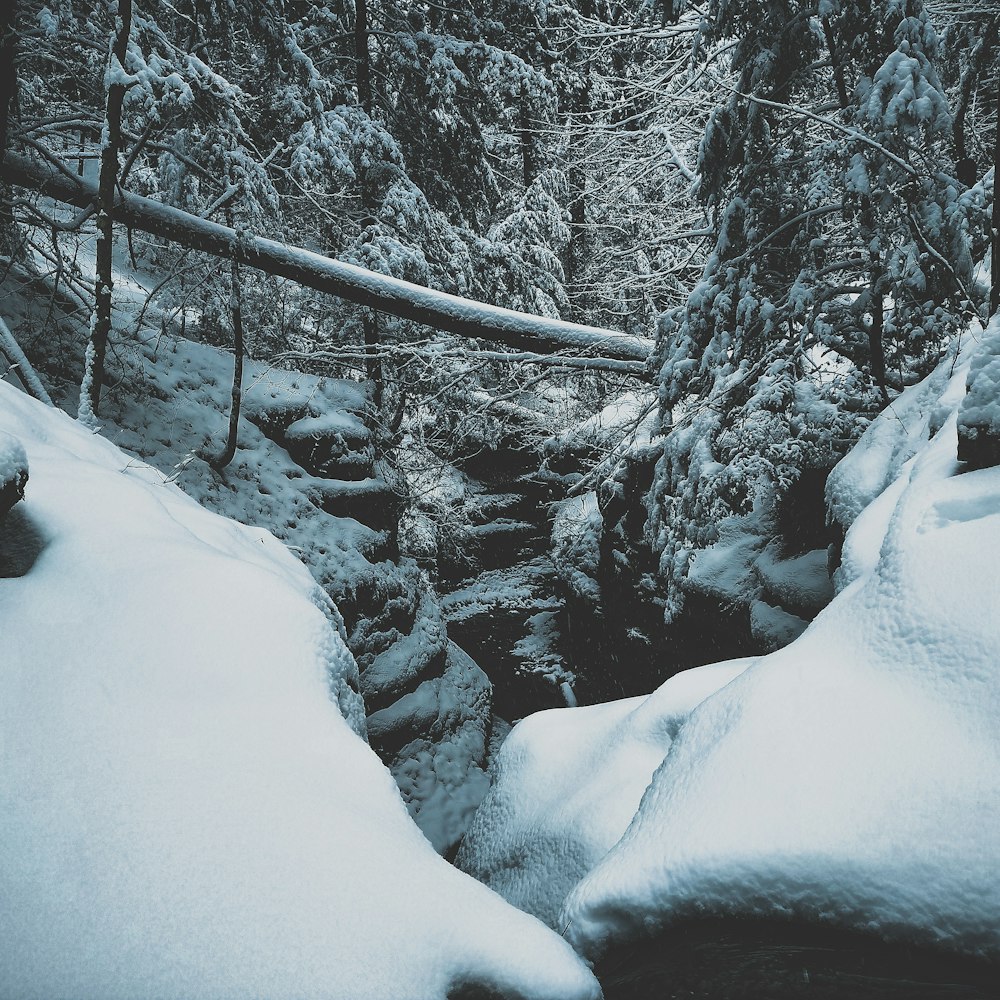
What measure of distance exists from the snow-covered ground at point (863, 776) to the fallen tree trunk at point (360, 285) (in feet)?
13.8

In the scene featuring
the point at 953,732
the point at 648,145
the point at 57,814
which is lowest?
the point at 57,814

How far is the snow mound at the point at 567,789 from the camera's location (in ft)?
10.1

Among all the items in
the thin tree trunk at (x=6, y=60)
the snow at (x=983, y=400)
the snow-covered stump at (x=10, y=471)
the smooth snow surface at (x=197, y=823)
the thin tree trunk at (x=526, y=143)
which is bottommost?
the smooth snow surface at (x=197, y=823)

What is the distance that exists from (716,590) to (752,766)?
15.6ft

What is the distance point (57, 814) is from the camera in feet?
4.58

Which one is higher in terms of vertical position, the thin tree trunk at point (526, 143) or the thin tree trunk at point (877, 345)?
the thin tree trunk at point (526, 143)

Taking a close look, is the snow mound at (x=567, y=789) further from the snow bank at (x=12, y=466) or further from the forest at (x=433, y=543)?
the snow bank at (x=12, y=466)

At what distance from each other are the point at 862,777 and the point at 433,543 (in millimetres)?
10381

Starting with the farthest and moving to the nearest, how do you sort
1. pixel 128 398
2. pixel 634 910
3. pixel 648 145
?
pixel 648 145 < pixel 128 398 < pixel 634 910

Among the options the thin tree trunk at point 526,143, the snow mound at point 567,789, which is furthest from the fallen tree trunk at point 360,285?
the thin tree trunk at point 526,143

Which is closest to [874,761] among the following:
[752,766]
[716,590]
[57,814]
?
[752,766]

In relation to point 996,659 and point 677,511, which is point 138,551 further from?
point 677,511

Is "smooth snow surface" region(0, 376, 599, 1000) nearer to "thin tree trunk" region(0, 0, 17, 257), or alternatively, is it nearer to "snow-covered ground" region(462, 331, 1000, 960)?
"snow-covered ground" region(462, 331, 1000, 960)

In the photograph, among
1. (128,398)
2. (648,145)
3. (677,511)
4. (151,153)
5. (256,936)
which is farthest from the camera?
(648,145)
